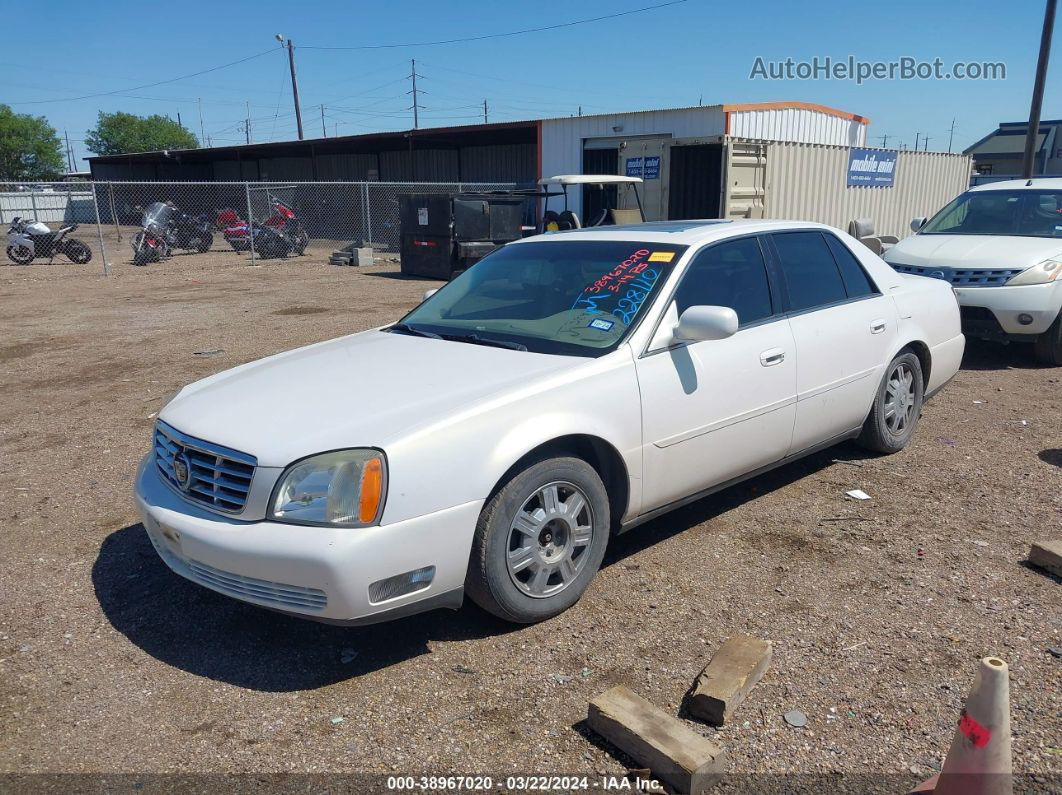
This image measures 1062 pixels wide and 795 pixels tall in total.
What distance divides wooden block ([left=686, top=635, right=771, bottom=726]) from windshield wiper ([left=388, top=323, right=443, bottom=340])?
204cm

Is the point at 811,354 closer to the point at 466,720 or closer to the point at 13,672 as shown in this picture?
the point at 466,720

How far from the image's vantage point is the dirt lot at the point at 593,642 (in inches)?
108

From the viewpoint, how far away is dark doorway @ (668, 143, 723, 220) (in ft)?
61.0

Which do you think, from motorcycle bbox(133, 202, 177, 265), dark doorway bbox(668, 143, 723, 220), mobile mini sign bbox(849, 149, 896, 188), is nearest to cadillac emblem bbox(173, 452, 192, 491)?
dark doorway bbox(668, 143, 723, 220)

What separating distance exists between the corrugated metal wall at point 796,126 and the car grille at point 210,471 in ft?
58.4

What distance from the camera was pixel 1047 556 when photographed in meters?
3.88

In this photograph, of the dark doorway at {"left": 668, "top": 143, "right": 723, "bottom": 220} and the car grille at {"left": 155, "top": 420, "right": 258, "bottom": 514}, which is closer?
the car grille at {"left": 155, "top": 420, "right": 258, "bottom": 514}

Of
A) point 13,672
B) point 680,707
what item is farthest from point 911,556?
point 13,672

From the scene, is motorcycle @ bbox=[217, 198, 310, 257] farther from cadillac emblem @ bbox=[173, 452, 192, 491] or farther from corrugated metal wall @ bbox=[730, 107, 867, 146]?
cadillac emblem @ bbox=[173, 452, 192, 491]

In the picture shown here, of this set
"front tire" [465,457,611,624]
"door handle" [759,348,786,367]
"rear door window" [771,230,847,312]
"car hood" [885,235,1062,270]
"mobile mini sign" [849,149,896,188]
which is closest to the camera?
"front tire" [465,457,611,624]

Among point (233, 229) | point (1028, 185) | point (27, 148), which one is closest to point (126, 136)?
point (27, 148)

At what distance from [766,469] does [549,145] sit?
63.1 ft

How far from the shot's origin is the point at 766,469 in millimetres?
4512

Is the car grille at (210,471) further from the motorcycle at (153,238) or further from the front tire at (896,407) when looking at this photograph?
the motorcycle at (153,238)
